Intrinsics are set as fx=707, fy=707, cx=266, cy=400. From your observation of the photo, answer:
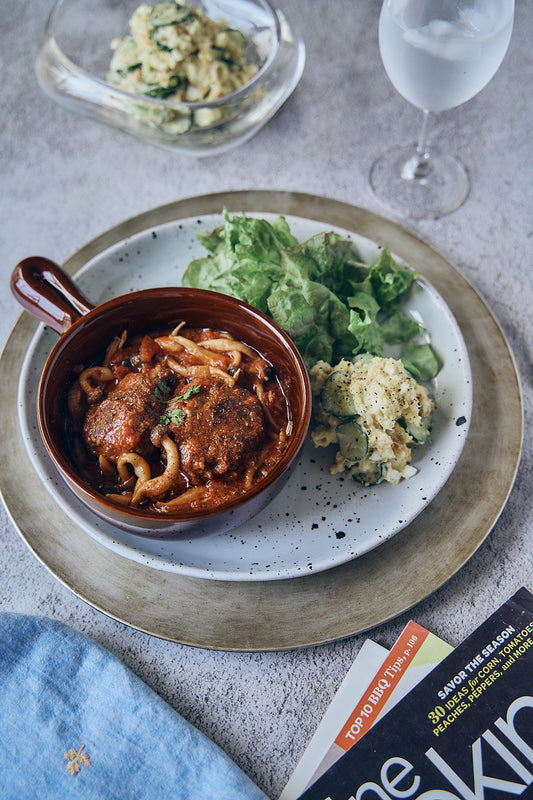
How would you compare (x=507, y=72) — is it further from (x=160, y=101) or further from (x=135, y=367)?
(x=135, y=367)

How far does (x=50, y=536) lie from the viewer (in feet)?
8.52

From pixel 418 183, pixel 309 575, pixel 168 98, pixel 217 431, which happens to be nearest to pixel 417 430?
pixel 309 575

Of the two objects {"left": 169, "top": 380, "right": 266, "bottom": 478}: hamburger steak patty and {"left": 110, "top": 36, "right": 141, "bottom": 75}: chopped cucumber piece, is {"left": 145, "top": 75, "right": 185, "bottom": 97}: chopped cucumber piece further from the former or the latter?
{"left": 169, "top": 380, "right": 266, "bottom": 478}: hamburger steak patty

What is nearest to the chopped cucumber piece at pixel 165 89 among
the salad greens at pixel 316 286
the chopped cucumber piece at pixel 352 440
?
the salad greens at pixel 316 286

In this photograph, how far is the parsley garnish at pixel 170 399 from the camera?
7.80 ft

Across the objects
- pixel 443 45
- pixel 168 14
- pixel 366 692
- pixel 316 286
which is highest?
pixel 443 45

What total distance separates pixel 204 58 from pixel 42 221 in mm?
1156

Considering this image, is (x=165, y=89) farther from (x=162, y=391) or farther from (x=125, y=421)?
(x=125, y=421)

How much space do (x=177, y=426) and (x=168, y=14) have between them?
2.35 meters

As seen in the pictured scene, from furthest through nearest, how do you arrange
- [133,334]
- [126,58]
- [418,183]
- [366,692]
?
[126,58] → [418,183] → [133,334] → [366,692]

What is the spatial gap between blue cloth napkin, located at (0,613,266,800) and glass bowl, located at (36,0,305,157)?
7.94ft

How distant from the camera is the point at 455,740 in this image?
2.27m

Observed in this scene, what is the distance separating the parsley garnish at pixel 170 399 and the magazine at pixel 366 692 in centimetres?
103

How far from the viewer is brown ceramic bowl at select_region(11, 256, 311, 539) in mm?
2197
